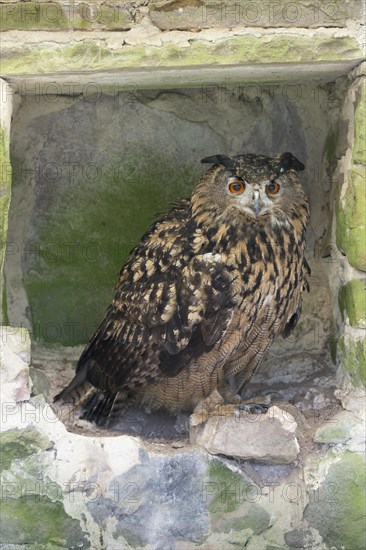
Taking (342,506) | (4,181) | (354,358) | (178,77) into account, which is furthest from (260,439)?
(178,77)

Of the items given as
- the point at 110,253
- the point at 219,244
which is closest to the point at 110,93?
the point at 110,253

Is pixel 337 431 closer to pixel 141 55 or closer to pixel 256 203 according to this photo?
pixel 256 203

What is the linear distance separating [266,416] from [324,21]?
4.93 ft

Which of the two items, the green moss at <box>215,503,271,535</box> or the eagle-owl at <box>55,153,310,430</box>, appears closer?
the green moss at <box>215,503,271,535</box>

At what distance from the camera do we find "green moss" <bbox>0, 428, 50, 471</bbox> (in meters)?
3.27

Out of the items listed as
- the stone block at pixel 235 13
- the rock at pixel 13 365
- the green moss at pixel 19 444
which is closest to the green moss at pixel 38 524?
the green moss at pixel 19 444

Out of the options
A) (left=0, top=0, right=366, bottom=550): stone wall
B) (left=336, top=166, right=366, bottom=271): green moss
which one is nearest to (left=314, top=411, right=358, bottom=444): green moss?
(left=0, top=0, right=366, bottom=550): stone wall

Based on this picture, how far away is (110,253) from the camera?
14.7 ft

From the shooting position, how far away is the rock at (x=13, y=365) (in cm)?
330

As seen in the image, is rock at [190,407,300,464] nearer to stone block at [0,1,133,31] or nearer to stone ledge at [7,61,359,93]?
stone ledge at [7,61,359,93]

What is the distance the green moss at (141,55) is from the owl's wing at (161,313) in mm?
710

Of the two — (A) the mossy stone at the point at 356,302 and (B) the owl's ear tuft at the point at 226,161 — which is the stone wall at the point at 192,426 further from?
(B) the owl's ear tuft at the point at 226,161

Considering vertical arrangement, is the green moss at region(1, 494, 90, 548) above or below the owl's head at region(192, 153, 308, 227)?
below

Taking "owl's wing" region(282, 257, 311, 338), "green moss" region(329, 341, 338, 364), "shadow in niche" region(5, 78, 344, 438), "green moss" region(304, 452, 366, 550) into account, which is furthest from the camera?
"shadow in niche" region(5, 78, 344, 438)
